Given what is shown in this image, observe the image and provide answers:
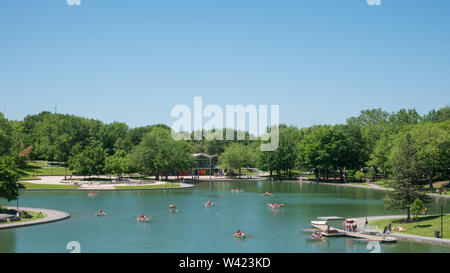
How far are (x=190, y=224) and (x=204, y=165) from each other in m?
92.5

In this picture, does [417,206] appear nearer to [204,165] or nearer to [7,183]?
[7,183]

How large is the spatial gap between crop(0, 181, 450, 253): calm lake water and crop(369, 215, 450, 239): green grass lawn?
3.53 metres

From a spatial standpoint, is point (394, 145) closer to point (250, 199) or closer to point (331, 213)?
point (250, 199)

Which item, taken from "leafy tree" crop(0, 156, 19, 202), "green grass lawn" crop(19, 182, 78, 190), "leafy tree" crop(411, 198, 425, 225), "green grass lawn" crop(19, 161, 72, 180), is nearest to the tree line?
"green grass lawn" crop(19, 161, 72, 180)

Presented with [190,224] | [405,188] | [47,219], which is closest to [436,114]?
[405,188]

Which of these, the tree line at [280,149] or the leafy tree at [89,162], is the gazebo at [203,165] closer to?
the tree line at [280,149]

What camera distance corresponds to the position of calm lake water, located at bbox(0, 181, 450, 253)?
127 feet

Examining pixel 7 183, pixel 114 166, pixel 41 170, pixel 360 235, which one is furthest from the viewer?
pixel 41 170

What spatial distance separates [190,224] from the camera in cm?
5112

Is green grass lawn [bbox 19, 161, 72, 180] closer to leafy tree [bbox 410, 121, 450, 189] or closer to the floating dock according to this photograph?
leafy tree [bbox 410, 121, 450, 189]

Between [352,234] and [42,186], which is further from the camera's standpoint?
[42,186]

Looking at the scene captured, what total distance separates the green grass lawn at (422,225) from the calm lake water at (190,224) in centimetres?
353

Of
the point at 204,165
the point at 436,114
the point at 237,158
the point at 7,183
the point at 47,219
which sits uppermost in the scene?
the point at 436,114

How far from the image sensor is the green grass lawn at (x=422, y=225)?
4162 centimetres
